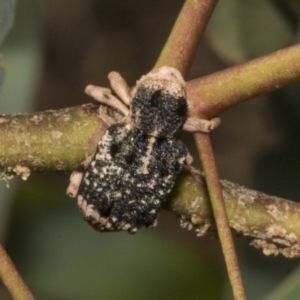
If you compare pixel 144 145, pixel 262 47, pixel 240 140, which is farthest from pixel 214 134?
pixel 144 145

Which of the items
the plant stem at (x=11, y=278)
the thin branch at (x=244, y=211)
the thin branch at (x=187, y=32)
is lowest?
the plant stem at (x=11, y=278)

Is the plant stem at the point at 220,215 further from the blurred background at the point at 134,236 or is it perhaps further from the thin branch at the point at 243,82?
the blurred background at the point at 134,236

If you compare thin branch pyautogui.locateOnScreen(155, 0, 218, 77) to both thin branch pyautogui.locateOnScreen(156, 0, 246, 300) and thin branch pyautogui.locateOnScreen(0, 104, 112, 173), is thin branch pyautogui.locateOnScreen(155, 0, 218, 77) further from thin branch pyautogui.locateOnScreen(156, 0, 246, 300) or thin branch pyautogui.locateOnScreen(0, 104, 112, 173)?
thin branch pyautogui.locateOnScreen(0, 104, 112, 173)

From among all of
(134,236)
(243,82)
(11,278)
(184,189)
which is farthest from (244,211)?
(134,236)

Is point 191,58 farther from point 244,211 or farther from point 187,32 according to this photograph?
point 244,211

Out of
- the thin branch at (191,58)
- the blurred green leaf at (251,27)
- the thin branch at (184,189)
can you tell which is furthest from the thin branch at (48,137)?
the blurred green leaf at (251,27)

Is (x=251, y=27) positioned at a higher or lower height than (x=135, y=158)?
higher
